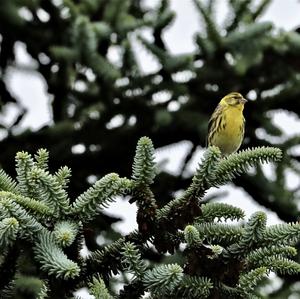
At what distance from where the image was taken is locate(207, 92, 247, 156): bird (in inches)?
121

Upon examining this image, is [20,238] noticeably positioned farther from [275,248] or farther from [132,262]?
[275,248]

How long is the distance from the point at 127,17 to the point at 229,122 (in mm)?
620

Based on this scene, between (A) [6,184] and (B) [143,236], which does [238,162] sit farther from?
(A) [6,184]

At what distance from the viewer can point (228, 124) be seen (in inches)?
123

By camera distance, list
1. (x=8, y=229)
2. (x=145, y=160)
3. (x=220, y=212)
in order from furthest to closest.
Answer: (x=220, y=212) → (x=145, y=160) → (x=8, y=229)

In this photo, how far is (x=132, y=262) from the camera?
1278 mm

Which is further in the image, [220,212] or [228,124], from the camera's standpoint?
[228,124]

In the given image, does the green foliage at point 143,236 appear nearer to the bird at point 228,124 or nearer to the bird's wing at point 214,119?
the bird at point 228,124

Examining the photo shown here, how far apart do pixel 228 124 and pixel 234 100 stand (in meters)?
0.14

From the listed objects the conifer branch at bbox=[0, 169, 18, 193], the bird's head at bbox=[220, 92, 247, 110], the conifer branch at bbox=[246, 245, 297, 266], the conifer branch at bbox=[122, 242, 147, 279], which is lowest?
the conifer branch at bbox=[122, 242, 147, 279]

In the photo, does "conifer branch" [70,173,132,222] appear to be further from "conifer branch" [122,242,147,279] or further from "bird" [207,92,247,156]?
"bird" [207,92,247,156]

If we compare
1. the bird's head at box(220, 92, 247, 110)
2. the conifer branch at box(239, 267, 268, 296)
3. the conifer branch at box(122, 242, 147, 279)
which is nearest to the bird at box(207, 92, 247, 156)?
the bird's head at box(220, 92, 247, 110)

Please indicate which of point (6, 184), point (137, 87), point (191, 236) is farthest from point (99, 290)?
point (137, 87)

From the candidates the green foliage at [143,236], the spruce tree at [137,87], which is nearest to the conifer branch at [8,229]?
the green foliage at [143,236]
